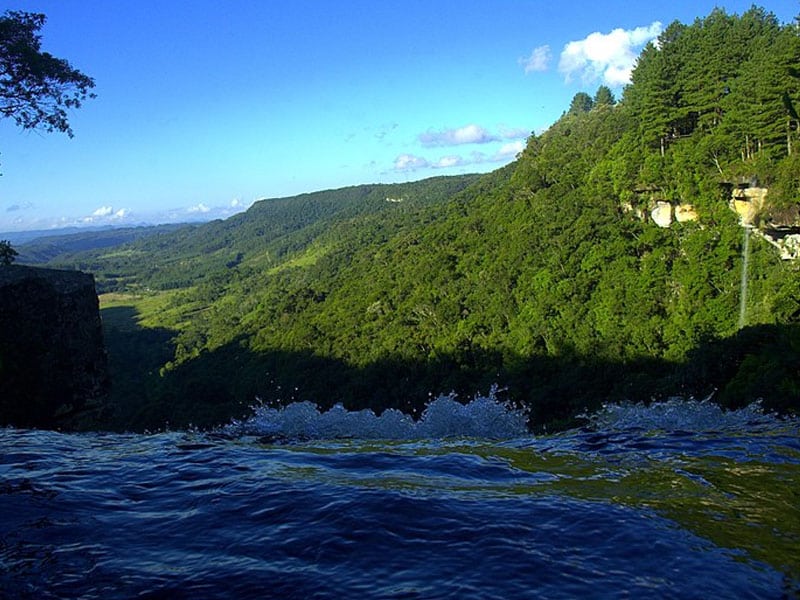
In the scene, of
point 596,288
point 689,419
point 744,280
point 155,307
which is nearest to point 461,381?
point 596,288

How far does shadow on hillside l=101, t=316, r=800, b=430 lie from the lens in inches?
537

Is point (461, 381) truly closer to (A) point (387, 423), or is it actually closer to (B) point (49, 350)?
(A) point (387, 423)

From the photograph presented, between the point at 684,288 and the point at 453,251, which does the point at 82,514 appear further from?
the point at 453,251

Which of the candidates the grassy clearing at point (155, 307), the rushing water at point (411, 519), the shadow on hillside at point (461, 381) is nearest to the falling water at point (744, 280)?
the shadow on hillside at point (461, 381)

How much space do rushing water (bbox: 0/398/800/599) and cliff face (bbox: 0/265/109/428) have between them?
120 inches

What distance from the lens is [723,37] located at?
52812 mm

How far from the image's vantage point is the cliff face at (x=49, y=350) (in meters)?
9.36

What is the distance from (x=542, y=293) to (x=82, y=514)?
1840 inches

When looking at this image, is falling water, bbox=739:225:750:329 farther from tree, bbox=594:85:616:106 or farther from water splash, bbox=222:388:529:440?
tree, bbox=594:85:616:106

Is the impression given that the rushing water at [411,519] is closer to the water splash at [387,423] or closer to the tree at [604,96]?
the water splash at [387,423]

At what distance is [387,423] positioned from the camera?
376 inches

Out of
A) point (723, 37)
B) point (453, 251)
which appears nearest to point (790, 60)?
point (723, 37)

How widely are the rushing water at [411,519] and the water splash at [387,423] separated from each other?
7.16 feet

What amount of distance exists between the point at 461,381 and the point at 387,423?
39427 millimetres
